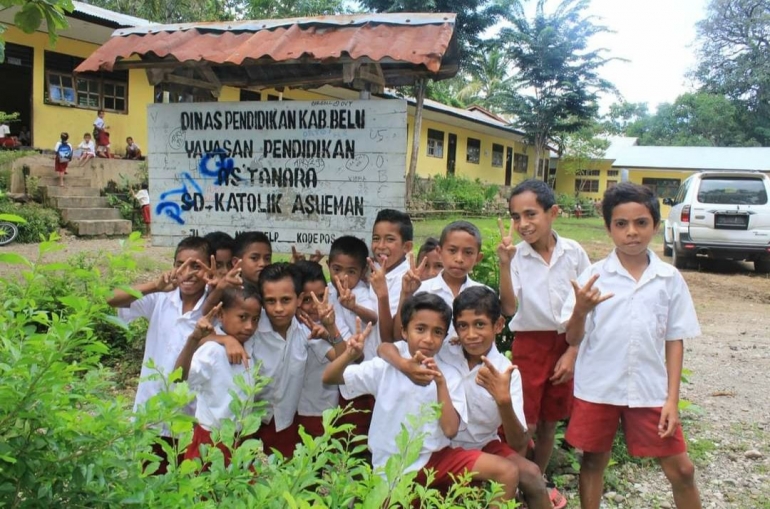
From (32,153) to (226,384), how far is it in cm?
1196

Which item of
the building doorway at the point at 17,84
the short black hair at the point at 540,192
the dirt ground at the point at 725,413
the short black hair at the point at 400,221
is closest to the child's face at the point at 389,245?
the short black hair at the point at 400,221

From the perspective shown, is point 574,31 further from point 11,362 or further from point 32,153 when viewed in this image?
point 11,362

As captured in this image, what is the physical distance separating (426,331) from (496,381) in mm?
335

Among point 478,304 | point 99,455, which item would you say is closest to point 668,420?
point 478,304

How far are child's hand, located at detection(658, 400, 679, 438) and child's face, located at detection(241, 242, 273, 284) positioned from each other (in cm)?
195

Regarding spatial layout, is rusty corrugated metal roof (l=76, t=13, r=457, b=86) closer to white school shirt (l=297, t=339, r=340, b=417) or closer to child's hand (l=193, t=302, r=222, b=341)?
child's hand (l=193, t=302, r=222, b=341)

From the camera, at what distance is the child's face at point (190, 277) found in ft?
8.98

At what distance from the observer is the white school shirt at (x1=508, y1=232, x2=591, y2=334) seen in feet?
9.04

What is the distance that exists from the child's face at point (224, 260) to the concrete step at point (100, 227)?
9.17 m

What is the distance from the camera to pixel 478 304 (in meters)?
2.36

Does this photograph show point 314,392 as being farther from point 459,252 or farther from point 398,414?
point 459,252

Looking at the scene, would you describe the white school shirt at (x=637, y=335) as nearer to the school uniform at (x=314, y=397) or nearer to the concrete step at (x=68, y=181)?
the school uniform at (x=314, y=397)

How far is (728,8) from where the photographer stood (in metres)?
34.5

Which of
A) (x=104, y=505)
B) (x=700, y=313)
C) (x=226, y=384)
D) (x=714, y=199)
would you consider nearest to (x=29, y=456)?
(x=104, y=505)
